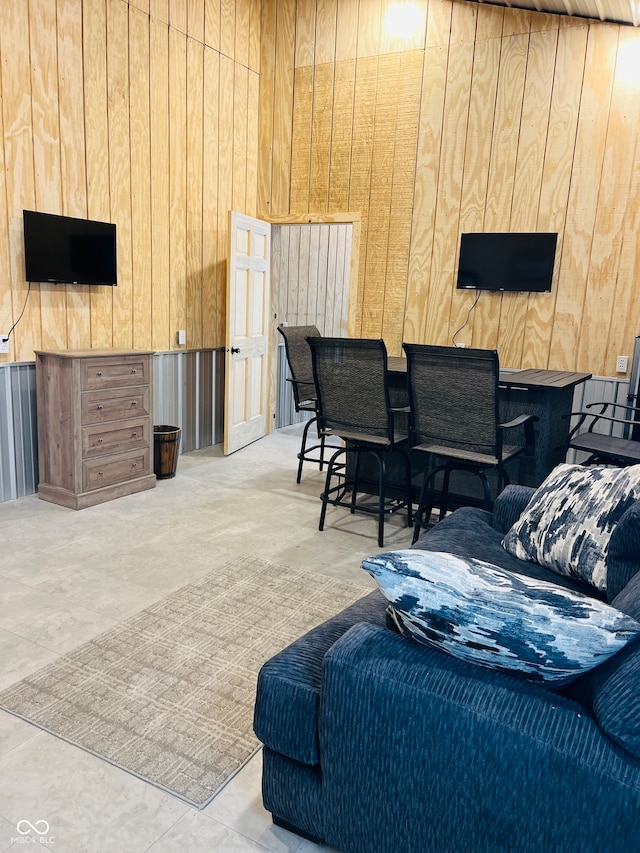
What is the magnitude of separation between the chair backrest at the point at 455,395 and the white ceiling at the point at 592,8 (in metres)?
2.82

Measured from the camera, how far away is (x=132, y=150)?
4590mm

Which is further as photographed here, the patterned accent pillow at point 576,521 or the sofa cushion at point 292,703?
the patterned accent pillow at point 576,521

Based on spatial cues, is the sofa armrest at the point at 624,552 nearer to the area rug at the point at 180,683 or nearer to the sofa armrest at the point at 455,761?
the sofa armrest at the point at 455,761

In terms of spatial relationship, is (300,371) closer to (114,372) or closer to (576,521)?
→ (114,372)

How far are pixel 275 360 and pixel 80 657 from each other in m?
4.34

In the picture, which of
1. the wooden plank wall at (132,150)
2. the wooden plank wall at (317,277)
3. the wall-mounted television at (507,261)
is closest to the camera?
the wooden plank wall at (132,150)

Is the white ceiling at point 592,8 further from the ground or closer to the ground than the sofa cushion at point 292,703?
further from the ground

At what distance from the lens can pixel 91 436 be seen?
13.0 ft

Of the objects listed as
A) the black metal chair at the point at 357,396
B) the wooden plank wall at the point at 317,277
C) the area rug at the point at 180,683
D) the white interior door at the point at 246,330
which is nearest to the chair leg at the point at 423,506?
the black metal chair at the point at 357,396

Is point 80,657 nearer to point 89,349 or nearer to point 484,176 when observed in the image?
point 89,349

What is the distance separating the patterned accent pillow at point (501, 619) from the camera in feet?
3.73

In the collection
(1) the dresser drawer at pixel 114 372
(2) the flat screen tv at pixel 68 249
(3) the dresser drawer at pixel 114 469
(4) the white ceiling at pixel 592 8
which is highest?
(4) the white ceiling at pixel 592 8

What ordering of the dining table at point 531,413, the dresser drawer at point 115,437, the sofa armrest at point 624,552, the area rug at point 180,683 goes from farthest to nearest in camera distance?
the dresser drawer at point 115,437 → the dining table at point 531,413 → the area rug at point 180,683 → the sofa armrest at point 624,552

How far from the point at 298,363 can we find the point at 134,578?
7.45 ft
